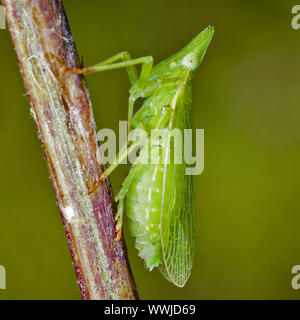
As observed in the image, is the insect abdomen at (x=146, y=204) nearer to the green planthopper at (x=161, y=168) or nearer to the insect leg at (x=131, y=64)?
the green planthopper at (x=161, y=168)

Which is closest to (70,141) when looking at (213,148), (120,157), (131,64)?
(120,157)

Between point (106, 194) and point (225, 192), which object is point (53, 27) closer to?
point (106, 194)

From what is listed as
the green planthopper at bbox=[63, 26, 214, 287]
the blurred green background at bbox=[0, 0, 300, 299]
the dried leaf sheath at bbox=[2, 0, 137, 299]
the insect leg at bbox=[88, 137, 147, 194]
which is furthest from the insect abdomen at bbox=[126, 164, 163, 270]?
the blurred green background at bbox=[0, 0, 300, 299]

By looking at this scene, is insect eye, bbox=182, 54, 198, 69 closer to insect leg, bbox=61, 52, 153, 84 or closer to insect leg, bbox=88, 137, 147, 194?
insect leg, bbox=61, 52, 153, 84

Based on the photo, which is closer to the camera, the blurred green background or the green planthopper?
the green planthopper

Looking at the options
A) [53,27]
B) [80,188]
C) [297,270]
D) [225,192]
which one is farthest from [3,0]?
[297,270]
